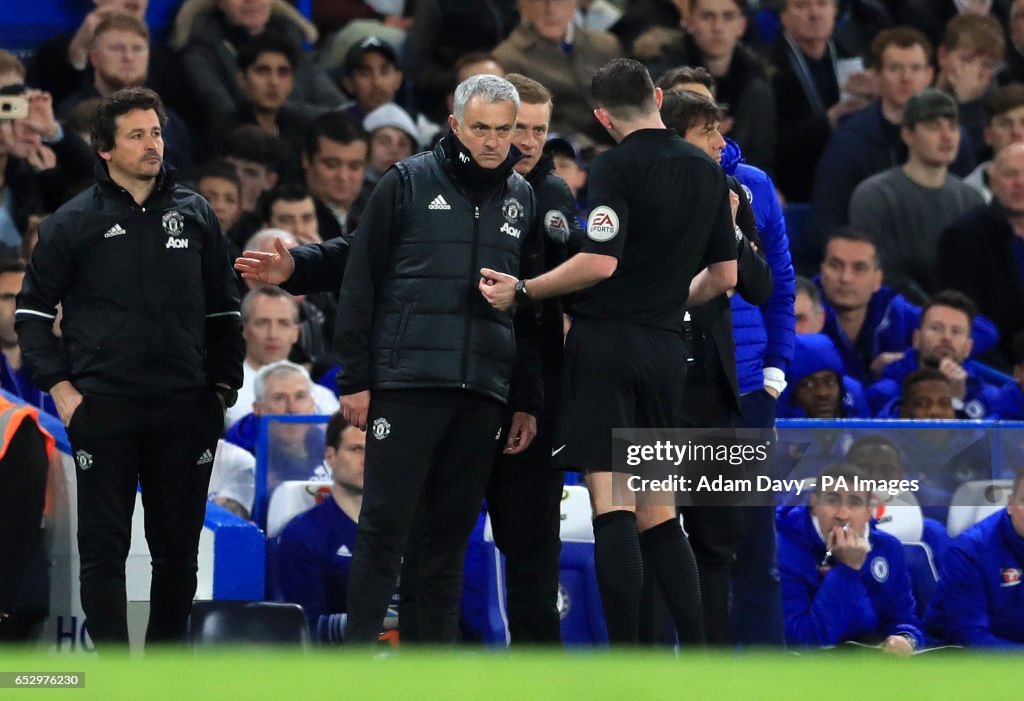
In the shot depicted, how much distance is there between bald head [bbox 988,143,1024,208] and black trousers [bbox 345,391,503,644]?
18.8 feet

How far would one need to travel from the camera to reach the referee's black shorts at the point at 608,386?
6824mm

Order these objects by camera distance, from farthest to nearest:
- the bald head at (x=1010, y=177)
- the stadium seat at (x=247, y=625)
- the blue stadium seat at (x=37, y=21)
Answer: the blue stadium seat at (x=37, y=21) < the bald head at (x=1010, y=177) < the stadium seat at (x=247, y=625)

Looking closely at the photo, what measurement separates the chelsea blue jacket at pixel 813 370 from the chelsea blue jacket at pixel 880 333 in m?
0.86

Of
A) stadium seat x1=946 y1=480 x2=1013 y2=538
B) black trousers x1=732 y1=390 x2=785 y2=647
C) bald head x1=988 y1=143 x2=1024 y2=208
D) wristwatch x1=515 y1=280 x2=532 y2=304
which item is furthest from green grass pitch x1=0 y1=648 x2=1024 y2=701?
bald head x1=988 y1=143 x2=1024 y2=208

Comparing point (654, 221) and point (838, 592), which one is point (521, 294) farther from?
point (838, 592)

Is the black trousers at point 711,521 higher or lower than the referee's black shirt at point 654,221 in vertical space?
lower

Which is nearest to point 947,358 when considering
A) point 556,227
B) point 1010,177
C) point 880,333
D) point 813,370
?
point 880,333

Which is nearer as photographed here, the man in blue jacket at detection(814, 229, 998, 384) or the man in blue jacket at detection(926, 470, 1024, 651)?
the man in blue jacket at detection(926, 470, 1024, 651)

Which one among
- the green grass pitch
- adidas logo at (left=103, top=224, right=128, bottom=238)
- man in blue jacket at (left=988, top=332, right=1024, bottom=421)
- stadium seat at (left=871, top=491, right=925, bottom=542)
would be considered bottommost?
the green grass pitch

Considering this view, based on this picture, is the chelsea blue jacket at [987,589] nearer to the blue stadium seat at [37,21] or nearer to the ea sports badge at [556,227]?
the ea sports badge at [556,227]

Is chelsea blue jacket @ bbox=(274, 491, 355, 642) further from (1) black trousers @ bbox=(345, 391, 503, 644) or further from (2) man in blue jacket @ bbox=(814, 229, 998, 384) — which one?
(2) man in blue jacket @ bbox=(814, 229, 998, 384)

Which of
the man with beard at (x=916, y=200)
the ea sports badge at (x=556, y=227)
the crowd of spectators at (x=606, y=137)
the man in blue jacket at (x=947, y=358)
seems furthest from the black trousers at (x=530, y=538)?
the man with beard at (x=916, y=200)

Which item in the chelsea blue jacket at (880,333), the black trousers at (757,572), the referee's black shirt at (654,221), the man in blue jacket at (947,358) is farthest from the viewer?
the chelsea blue jacket at (880,333)

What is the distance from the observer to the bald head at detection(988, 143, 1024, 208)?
1182cm
